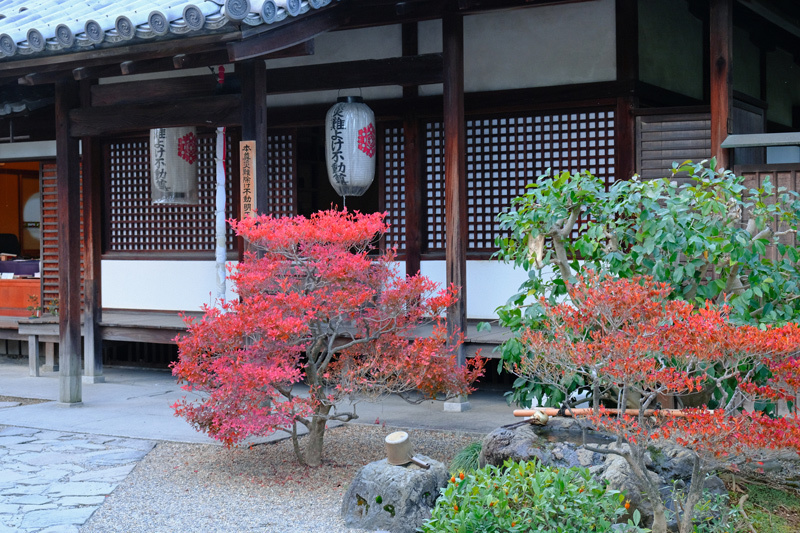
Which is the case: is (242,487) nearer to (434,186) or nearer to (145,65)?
(145,65)

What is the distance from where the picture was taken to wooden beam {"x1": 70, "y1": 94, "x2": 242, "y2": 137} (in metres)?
8.25

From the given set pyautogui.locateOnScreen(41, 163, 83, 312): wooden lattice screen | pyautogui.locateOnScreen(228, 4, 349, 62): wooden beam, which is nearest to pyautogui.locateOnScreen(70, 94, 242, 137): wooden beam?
pyautogui.locateOnScreen(228, 4, 349, 62): wooden beam

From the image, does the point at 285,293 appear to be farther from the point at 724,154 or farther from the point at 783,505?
the point at 724,154

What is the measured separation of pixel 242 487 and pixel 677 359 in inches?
133

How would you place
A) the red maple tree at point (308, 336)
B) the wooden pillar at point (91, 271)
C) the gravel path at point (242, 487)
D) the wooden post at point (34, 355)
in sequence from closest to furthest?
the gravel path at point (242, 487)
the red maple tree at point (308, 336)
the wooden pillar at point (91, 271)
the wooden post at point (34, 355)

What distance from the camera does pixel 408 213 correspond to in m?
10.8

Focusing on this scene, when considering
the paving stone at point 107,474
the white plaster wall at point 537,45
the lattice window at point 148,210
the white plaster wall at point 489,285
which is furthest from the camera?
the lattice window at point 148,210

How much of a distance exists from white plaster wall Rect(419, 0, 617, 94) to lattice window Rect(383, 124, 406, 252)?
87 cm

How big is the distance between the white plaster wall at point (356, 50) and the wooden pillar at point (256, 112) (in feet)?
8.91

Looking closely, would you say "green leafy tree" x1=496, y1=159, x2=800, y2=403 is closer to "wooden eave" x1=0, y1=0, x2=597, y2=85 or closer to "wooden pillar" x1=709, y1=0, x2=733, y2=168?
"wooden pillar" x1=709, y1=0, x2=733, y2=168

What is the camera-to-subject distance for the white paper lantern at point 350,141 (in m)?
9.66

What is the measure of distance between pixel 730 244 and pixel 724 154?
9.13 ft

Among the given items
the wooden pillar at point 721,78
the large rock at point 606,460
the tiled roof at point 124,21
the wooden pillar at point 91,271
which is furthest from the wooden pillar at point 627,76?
the wooden pillar at point 91,271

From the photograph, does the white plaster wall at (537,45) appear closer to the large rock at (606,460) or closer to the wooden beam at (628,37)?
the wooden beam at (628,37)
